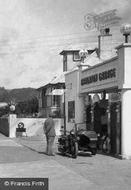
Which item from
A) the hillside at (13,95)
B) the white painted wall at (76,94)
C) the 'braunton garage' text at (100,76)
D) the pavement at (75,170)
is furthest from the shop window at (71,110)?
the hillside at (13,95)

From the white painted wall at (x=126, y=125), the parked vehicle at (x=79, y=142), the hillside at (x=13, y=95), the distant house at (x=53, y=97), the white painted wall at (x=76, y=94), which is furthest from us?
the hillside at (x=13, y=95)

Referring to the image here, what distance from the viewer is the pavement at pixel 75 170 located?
10.7 meters

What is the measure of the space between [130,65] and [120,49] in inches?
29.4

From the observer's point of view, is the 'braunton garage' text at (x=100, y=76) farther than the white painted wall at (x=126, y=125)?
Yes

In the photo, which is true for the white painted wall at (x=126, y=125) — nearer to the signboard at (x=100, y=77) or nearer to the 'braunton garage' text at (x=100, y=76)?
the signboard at (x=100, y=77)

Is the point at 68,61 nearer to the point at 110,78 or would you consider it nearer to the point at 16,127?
the point at 16,127

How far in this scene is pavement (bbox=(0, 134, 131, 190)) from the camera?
10.7 metres

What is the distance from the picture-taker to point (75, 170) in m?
13.6

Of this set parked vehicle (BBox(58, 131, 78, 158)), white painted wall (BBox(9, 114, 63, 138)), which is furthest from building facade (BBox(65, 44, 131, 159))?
white painted wall (BBox(9, 114, 63, 138))

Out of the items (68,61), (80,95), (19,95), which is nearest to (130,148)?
(80,95)

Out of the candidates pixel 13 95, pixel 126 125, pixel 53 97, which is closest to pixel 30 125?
pixel 53 97

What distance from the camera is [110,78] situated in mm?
19109

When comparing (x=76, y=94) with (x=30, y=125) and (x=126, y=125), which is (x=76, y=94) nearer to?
(x=126, y=125)

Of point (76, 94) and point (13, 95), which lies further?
point (13, 95)
